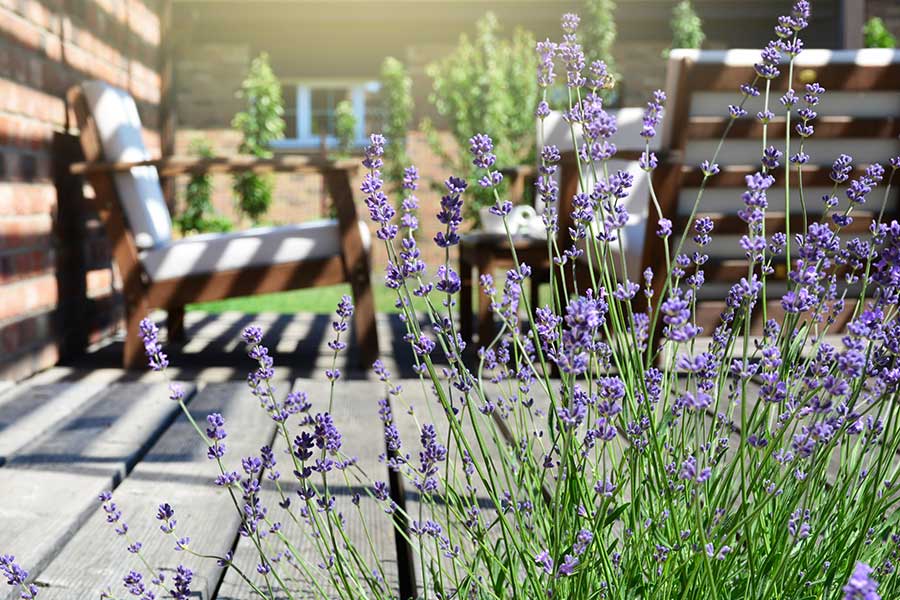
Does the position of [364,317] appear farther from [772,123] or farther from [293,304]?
[293,304]

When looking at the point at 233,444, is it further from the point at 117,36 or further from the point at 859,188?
the point at 117,36

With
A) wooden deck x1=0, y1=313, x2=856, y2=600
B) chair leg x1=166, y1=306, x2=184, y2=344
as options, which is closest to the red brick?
wooden deck x1=0, y1=313, x2=856, y2=600

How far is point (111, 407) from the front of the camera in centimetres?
267

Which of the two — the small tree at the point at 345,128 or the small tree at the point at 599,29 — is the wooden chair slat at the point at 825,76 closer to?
the small tree at the point at 345,128

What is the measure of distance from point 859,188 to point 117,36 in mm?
4737

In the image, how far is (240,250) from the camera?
3.86 meters

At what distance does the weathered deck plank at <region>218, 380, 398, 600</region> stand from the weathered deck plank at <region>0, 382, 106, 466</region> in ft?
2.16

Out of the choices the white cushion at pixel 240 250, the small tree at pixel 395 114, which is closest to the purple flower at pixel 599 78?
the white cushion at pixel 240 250

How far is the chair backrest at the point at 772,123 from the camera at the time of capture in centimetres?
321

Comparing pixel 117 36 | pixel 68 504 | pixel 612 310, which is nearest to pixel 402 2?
pixel 117 36

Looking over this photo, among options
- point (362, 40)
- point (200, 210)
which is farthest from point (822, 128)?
point (362, 40)

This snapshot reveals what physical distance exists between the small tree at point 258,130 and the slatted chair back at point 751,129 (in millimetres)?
6506

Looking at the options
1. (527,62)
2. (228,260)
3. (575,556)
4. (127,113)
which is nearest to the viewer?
(575,556)

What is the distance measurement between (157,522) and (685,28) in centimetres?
1060
